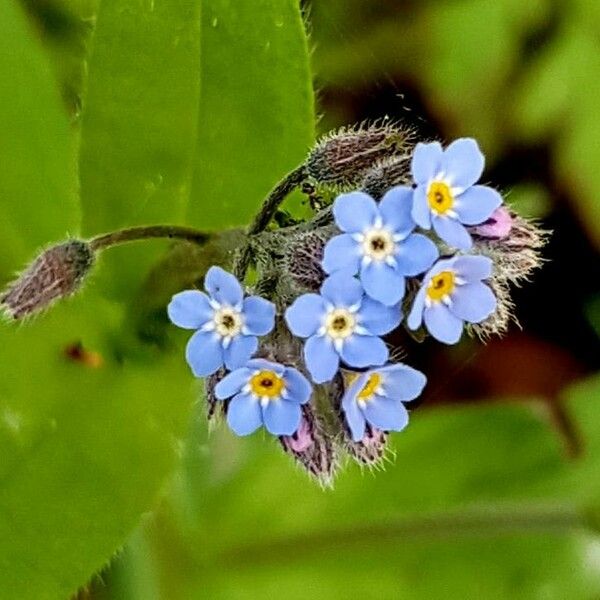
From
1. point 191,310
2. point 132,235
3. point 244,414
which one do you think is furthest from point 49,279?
point 244,414

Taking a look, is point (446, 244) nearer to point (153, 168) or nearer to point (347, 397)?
point (347, 397)

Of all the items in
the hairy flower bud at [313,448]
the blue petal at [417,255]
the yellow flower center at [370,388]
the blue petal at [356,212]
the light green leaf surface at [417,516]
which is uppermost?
the blue petal at [356,212]

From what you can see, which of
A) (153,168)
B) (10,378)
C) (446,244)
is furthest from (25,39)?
(446,244)

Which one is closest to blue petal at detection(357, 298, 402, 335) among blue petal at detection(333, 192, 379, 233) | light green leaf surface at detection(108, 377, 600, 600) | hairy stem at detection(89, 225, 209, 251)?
blue petal at detection(333, 192, 379, 233)

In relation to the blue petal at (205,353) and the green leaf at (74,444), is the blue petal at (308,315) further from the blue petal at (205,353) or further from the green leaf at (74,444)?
the green leaf at (74,444)

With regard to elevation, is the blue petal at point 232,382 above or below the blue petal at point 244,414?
above

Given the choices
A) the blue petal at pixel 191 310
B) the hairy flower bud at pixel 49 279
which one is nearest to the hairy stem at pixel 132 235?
the hairy flower bud at pixel 49 279

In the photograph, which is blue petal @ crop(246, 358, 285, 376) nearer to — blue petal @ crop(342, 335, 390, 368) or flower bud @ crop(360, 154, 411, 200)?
blue petal @ crop(342, 335, 390, 368)
